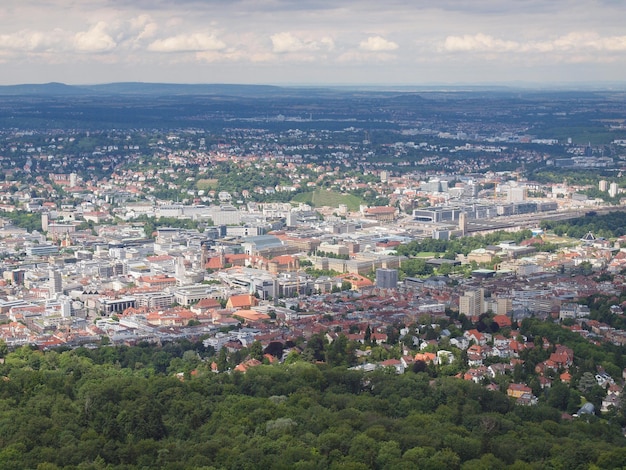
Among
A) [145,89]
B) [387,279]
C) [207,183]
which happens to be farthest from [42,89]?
[387,279]

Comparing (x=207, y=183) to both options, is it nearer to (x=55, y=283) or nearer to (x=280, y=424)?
(x=55, y=283)

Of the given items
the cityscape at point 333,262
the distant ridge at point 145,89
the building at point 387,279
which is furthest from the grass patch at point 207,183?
the distant ridge at point 145,89

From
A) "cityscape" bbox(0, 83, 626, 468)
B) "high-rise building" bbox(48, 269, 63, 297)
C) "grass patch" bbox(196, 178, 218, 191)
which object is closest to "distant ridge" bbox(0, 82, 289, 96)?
"cityscape" bbox(0, 83, 626, 468)

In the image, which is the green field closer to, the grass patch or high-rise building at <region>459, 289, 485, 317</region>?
Answer: the grass patch

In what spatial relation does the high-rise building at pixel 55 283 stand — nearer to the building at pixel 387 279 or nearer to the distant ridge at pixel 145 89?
the building at pixel 387 279

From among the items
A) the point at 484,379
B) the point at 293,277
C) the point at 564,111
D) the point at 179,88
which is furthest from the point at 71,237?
the point at 179,88
